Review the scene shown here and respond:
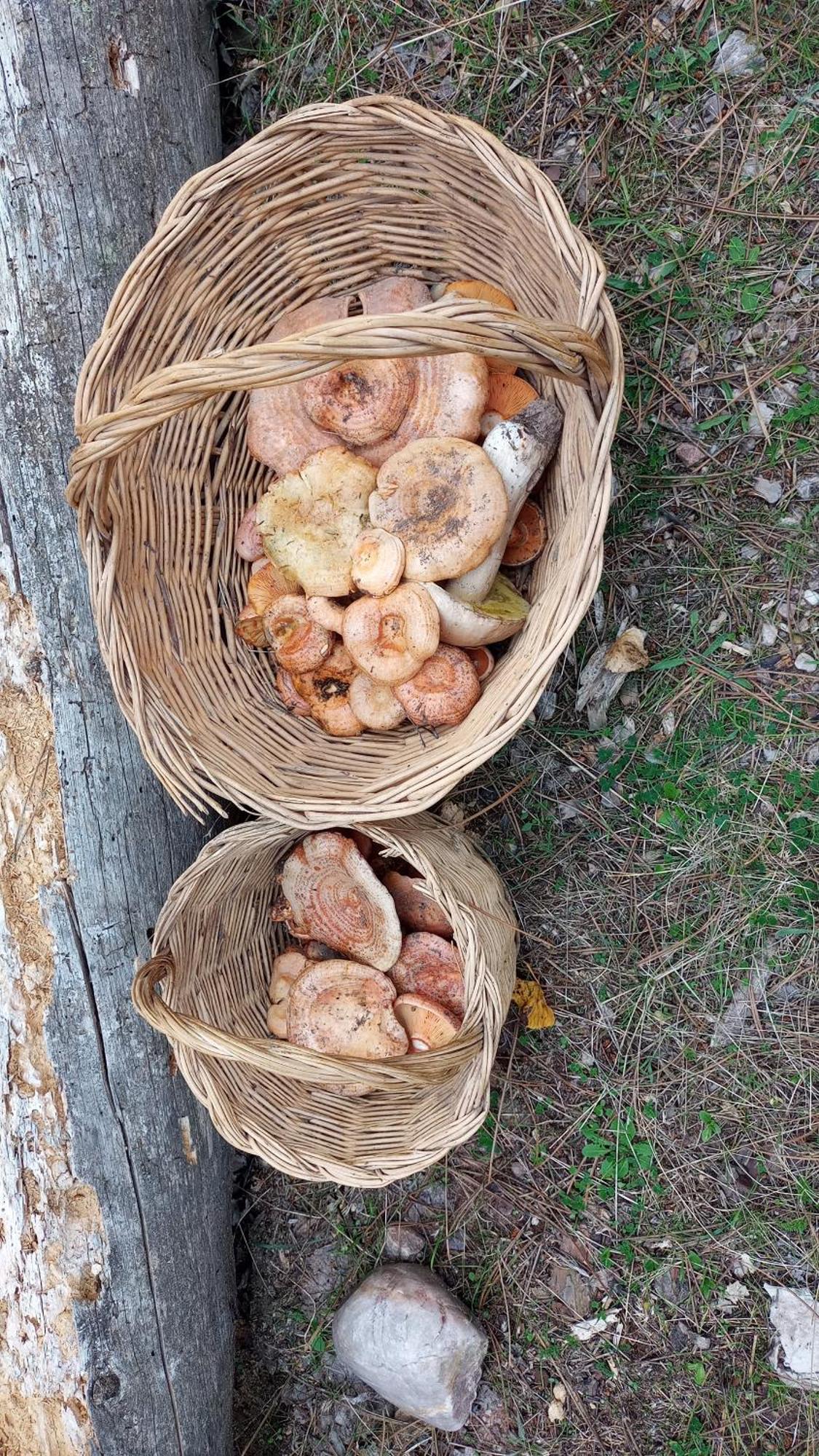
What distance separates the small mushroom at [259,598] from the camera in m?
2.51

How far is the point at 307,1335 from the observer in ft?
10.2

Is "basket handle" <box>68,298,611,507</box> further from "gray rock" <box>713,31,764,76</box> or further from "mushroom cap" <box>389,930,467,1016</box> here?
"mushroom cap" <box>389,930,467,1016</box>

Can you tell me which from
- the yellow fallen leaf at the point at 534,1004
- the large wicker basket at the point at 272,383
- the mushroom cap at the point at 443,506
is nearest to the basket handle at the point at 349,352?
the large wicker basket at the point at 272,383

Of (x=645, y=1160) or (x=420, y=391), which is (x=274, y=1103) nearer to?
(x=645, y=1160)

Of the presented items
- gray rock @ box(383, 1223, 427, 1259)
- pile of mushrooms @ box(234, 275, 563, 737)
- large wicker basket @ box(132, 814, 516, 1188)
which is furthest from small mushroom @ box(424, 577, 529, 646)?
gray rock @ box(383, 1223, 427, 1259)

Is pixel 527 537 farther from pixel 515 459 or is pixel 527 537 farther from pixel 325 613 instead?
pixel 325 613

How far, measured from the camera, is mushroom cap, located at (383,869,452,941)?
2.60m

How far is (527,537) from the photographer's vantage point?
8.01 feet

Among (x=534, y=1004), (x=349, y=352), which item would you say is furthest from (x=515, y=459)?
(x=534, y=1004)

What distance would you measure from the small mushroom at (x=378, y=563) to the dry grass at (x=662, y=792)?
2.61ft

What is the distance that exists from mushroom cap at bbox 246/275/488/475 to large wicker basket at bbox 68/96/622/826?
147 mm

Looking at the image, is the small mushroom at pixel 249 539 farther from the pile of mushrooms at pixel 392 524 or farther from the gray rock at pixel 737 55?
the gray rock at pixel 737 55

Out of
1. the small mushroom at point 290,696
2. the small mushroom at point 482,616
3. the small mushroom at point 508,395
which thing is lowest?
the small mushroom at point 290,696

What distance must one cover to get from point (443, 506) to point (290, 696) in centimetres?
66
